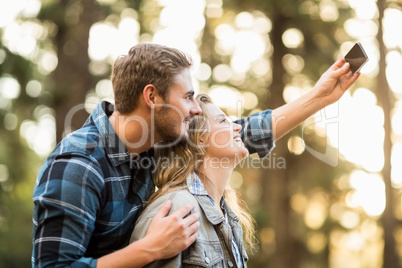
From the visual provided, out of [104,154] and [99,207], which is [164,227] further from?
[104,154]

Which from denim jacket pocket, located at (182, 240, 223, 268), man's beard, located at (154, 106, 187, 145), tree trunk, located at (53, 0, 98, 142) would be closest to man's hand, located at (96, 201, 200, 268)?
denim jacket pocket, located at (182, 240, 223, 268)

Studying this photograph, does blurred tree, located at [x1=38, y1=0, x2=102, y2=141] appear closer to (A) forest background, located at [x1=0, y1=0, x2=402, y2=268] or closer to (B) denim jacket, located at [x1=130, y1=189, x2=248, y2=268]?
(A) forest background, located at [x1=0, y1=0, x2=402, y2=268]

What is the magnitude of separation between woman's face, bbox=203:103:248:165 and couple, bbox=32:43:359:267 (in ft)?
0.10

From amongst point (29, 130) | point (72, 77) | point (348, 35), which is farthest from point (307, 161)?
point (29, 130)

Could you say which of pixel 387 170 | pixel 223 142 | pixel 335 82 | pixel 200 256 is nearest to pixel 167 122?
pixel 223 142

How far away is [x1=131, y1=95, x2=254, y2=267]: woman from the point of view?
2781 millimetres

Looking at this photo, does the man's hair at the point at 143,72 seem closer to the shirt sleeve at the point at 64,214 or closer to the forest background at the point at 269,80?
the shirt sleeve at the point at 64,214

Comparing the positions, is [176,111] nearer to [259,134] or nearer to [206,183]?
[206,183]

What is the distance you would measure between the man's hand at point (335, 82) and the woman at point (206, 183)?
0.67 m

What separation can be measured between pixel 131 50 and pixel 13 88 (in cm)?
851

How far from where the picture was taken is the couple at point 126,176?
7.79 ft

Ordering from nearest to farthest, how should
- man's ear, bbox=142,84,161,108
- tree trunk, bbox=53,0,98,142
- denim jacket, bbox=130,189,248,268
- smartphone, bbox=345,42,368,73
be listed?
denim jacket, bbox=130,189,248,268, man's ear, bbox=142,84,161,108, smartphone, bbox=345,42,368,73, tree trunk, bbox=53,0,98,142

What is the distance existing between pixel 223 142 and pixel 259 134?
46 centimetres

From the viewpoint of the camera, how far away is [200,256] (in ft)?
8.92
